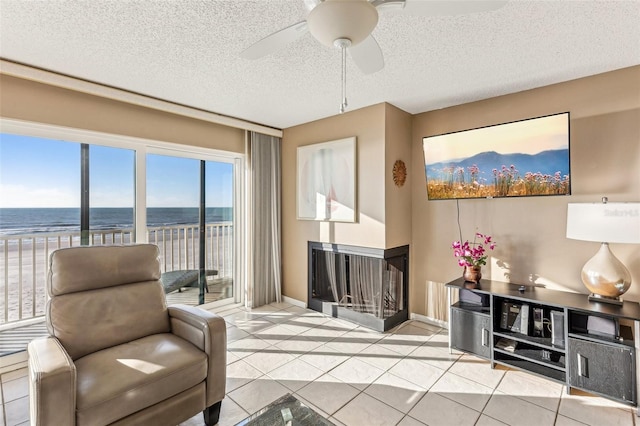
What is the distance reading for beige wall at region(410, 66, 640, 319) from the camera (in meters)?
2.42

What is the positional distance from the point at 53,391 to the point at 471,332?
284 centimetres

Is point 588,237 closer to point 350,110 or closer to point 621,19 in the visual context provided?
point 621,19

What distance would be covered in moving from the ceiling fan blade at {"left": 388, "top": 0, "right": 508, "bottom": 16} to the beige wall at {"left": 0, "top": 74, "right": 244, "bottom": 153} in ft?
9.29

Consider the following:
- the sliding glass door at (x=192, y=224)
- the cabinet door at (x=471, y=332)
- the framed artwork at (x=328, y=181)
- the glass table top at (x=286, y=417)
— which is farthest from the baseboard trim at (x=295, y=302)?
the glass table top at (x=286, y=417)

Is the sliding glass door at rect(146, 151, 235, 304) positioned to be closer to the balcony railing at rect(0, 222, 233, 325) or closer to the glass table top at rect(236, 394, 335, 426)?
the balcony railing at rect(0, 222, 233, 325)

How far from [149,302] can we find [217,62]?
1.84 m

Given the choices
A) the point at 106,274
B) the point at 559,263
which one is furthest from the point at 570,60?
the point at 106,274

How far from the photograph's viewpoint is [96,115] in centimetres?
288

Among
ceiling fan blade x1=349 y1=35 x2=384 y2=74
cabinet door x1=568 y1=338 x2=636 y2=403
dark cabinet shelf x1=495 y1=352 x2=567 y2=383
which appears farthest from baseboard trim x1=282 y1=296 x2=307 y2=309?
ceiling fan blade x1=349 y1=35 x2=384 y2=74

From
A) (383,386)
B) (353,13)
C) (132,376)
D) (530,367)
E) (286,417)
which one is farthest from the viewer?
(530,367)

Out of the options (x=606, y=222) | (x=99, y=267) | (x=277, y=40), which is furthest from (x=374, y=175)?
(x=99, y=267)

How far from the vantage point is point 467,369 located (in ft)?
8.36

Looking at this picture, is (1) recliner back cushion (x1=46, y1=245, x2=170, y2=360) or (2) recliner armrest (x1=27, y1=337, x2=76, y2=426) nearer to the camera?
(2) recliner armrest (x1=27, y1=337, x2=76, y2=426)

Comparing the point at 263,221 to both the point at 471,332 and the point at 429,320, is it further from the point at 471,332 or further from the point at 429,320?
the point at 471,332
